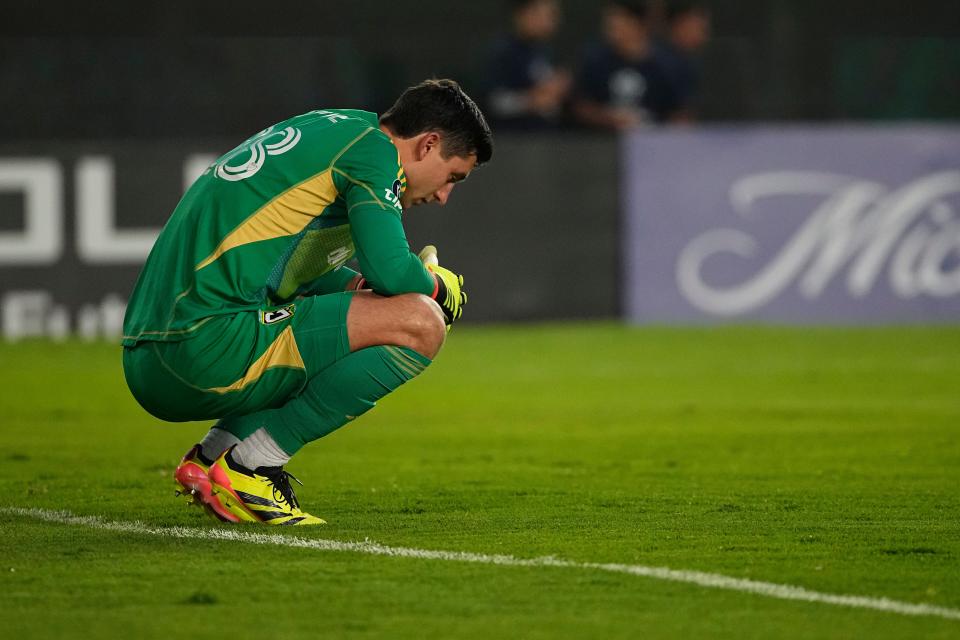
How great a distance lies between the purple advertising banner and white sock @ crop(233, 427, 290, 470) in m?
8.32

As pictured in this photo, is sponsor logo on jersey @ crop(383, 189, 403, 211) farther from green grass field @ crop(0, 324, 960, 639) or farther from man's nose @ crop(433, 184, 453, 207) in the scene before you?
green grass field @ crop(0, 324, 960, 639)

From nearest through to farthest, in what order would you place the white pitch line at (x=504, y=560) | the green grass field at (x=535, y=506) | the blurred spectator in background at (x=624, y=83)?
the green grass field at (x=535, y=506)
the white pitch line at (x=504, y=560)
the blurred spectator in background at (x=624, y=83)

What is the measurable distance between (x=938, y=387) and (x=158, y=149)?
6.03 meters

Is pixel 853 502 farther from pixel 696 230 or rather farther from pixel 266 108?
pixel 266 108

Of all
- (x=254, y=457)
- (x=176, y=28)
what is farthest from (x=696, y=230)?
(x=254, y=457)

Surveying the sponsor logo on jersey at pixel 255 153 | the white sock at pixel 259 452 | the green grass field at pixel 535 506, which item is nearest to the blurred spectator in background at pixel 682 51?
the green grass field at pixel 535 506

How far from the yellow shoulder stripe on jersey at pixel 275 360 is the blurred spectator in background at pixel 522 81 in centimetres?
900

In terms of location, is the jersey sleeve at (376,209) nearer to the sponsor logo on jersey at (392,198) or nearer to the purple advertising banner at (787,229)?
the sponsor logo on jersey at (392,198)

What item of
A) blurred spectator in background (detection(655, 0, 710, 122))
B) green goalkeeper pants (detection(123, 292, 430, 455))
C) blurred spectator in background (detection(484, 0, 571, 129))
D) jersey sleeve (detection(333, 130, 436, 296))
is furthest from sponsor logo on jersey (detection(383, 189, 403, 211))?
blurred spectator in background (detection(655, 0, 710, 122))

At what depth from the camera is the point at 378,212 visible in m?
5.09

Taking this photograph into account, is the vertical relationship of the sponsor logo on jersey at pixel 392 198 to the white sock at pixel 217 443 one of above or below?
above

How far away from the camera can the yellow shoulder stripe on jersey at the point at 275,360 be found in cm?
525

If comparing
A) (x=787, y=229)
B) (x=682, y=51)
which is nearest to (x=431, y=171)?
(x=787, y=229)

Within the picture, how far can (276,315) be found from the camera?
533 cm
